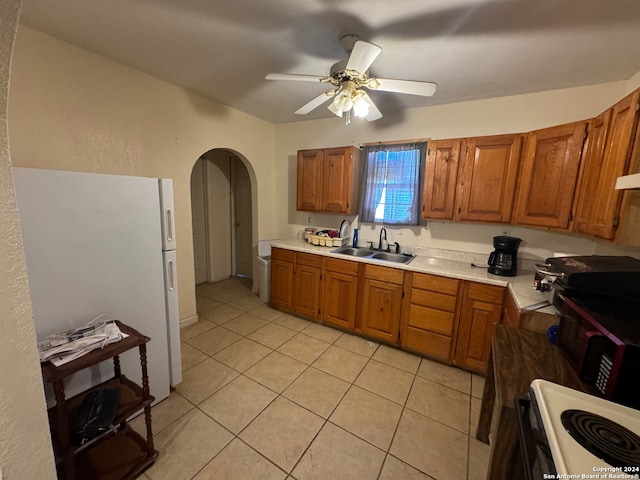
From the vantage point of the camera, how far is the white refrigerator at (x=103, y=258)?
1.25 m

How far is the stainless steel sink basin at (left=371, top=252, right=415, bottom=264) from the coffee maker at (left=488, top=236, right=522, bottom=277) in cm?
76

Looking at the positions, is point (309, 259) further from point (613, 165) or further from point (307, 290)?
point (613, 165)

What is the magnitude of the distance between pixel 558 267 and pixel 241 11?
7.59 ft

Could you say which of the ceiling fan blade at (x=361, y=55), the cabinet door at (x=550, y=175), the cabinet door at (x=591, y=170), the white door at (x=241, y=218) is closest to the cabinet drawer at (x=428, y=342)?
the cabinet door at (x=550, y=175)

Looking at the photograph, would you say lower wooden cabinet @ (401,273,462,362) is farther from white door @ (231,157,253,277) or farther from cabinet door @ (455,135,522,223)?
white door @ (231,157,253,277)

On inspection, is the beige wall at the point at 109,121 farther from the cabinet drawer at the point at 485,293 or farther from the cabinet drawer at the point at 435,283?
the cabinet drawer at the point at 485,293

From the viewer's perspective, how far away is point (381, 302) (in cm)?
259

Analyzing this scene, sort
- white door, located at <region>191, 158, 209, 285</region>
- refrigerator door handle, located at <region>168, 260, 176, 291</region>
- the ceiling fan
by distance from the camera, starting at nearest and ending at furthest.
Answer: the ceiling fan < refrigerator door handle, located at <region>168, 260, 176, 291</region> < white door, located at <region>191, 158, 209, 285</region>

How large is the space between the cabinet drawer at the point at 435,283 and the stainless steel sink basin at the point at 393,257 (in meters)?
0.30

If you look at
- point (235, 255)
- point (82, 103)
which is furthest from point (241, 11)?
point (235, 255)

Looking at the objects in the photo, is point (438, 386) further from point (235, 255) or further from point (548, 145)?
point (235, 255)

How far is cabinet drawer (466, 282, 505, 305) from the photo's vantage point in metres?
2.06

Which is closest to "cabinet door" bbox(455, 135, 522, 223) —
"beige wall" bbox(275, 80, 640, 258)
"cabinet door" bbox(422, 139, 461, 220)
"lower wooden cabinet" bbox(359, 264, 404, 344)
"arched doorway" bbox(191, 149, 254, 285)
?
"cabinet door" bbox(422, 139, 461, 220)

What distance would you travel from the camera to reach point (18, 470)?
68cm
